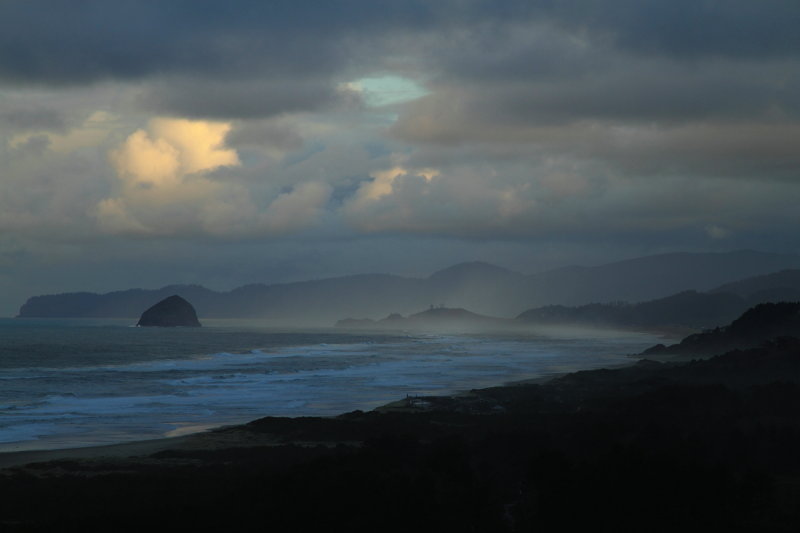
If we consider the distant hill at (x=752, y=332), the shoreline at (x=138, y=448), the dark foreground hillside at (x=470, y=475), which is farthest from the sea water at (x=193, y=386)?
the distant hill at (x=752, y=332)

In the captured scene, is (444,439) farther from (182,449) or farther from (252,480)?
(182,449)

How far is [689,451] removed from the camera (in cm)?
2345

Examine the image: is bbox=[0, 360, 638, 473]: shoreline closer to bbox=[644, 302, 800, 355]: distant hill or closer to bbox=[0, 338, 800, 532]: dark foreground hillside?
bbox=[0, 338, 800, 532]: dark foreground hillside

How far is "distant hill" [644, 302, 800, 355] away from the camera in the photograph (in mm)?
79875

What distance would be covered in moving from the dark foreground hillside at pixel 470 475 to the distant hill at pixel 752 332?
47447 mm

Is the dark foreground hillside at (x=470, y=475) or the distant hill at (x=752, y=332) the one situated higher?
the distant hill at (x=752, y=332)

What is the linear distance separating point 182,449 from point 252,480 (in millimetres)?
8875

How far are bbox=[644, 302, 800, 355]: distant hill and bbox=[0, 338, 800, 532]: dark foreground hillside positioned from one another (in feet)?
156

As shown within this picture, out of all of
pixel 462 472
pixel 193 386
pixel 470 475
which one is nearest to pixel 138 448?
pixel 462 472

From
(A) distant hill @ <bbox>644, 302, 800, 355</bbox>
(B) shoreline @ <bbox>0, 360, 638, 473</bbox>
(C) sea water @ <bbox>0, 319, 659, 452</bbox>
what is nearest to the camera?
(B) shoreline @ <bbox>0, 360, 638, 473</bbox>

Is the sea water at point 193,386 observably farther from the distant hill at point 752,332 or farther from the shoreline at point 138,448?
the distant hill at point 752,332

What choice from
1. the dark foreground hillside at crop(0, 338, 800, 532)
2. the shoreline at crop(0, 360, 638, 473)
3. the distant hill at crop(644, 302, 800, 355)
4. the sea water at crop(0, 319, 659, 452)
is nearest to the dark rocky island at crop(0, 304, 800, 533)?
the dark foreground hillside at crop(0, 338, 800, 532)

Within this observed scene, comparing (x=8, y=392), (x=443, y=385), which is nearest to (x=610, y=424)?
(x=443, y=385)

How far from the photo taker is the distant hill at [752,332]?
7988 centimetres
